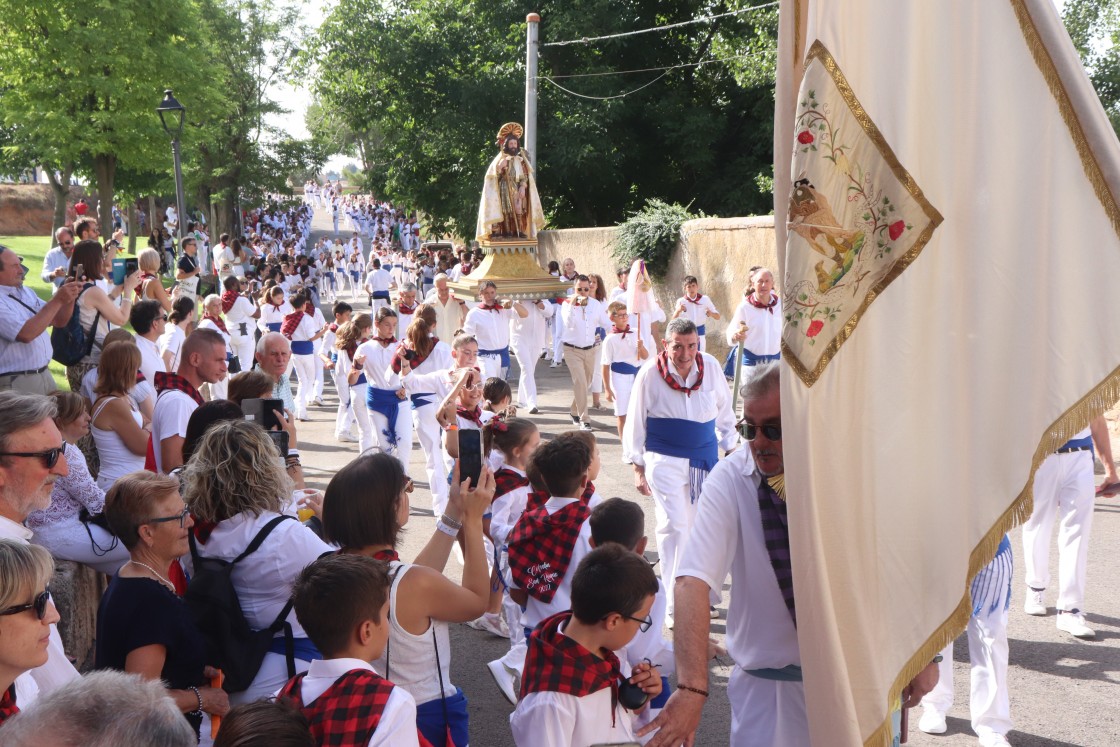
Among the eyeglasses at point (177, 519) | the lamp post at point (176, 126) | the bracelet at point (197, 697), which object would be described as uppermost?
the lamp post at point (176, 126)

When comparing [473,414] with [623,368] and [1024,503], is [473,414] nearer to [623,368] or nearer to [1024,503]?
[623,368]

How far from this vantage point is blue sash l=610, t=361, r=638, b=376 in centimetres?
1212

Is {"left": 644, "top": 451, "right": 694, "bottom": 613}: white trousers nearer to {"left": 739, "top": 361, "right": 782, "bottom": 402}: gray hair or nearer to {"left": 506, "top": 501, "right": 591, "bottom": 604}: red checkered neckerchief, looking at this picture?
{"left": 506, "top": 501, "right": 591, "bottom": 604}: red checkered neckerchief

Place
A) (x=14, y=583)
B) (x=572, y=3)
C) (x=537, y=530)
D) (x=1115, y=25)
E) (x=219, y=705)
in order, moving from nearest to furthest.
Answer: (x=14, y=583) → (x=219, y=705) → (x=537, y=530) → (x=1115, y=25) → (x=572, y=3)

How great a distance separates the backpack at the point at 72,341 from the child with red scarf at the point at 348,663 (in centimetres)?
588

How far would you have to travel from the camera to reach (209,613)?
11.7 feet

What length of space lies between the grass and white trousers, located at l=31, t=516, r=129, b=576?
34.1 feet

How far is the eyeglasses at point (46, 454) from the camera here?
358 centimetres

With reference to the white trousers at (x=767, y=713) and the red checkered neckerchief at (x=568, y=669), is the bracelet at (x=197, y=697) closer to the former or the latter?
the red checkered neckerchief at (x=568, y=669)

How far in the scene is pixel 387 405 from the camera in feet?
32.6

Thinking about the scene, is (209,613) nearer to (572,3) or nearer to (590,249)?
(590,249)

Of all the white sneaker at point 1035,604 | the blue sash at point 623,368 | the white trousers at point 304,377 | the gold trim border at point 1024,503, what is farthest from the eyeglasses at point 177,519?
the white trousers at point 304,377

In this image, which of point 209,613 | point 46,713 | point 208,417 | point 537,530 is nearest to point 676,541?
point 537,530

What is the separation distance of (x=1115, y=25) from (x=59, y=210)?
89.9 feet
